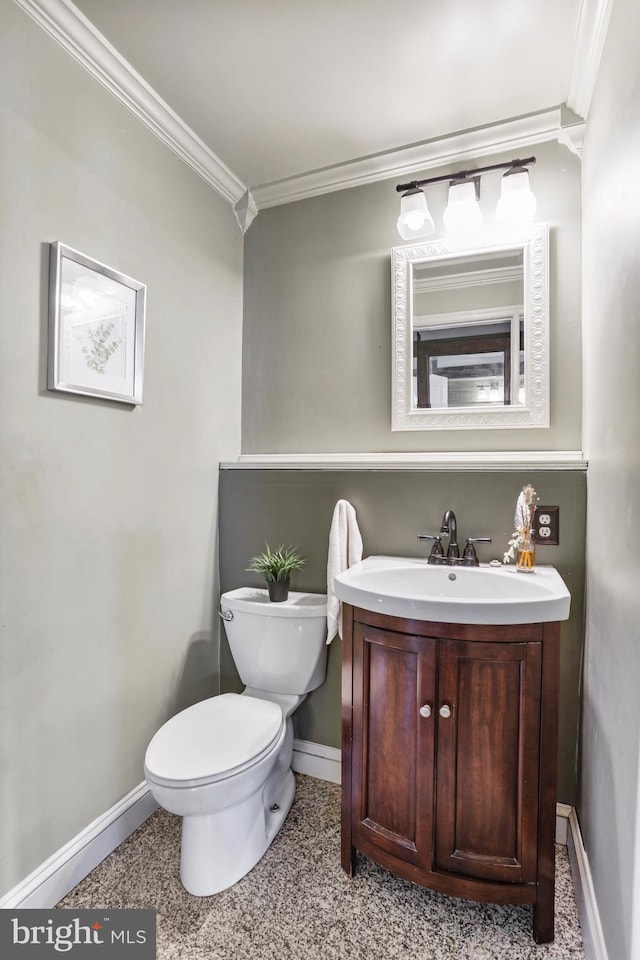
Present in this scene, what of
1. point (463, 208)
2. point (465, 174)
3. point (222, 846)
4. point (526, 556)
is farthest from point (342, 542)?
point (465, 174)

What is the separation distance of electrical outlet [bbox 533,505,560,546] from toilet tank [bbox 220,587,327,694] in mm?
779

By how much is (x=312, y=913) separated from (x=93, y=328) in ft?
5.78

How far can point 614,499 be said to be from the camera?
117 centimetres

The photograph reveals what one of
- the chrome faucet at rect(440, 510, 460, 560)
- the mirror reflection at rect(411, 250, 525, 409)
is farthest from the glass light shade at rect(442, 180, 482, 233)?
the chrome faucet at rect(440, 510, 460, 560)

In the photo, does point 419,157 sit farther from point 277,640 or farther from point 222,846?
point 222,846

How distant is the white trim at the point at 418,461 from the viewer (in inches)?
65.4

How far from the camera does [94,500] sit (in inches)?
59.1

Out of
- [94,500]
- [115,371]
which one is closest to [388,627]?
[94,500]

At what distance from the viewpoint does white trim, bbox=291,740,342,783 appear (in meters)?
1.96

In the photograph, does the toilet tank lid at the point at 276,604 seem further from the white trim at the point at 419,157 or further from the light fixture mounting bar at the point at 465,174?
the white trim at the point at 419,157

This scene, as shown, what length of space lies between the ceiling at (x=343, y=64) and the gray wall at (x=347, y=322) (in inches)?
8.5

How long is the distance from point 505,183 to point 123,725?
2.24 meters

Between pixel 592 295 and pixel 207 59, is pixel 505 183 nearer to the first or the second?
pixel 592 295

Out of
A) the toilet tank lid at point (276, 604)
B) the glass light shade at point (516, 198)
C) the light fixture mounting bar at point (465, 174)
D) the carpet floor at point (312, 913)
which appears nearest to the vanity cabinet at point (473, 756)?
the carpet floor at point (312, 913)
